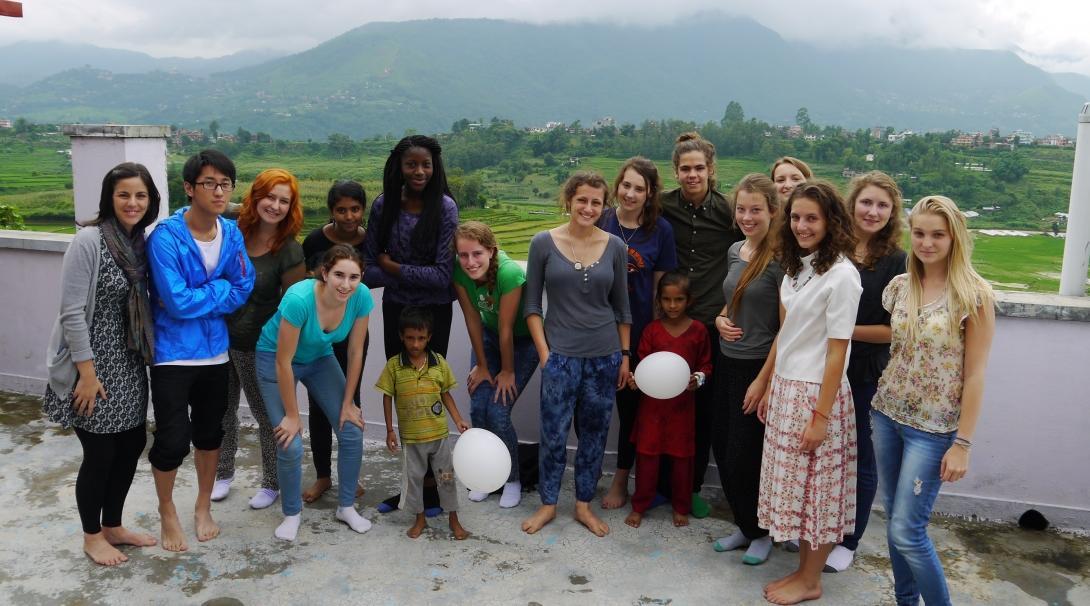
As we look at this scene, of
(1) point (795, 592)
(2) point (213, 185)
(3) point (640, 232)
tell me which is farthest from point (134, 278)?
(1) point (795, 592)

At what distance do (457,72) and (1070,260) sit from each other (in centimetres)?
2625

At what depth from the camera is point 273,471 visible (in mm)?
3281

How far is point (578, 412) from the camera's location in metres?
3.11

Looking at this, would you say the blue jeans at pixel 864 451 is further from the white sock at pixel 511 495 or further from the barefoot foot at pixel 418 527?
the barefoot foot at pixel 418 527

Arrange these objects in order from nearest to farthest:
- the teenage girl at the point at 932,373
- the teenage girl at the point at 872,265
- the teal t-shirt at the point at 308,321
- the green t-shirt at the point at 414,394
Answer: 1. the teenage girl at the point at 932,373
2. the teenage girl at the point at 872,265
3. the teal t-shirt at the point at 308,321
4. the green t-shirt at the point at 414,394

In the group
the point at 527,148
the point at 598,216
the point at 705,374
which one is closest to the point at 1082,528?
the point at 705,374

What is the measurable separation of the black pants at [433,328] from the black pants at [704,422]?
1.07 meters

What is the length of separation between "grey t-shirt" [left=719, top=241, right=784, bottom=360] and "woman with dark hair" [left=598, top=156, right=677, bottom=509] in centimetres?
37

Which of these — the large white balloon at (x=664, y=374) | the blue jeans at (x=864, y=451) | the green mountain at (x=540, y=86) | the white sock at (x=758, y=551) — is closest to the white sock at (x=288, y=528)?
the large white balloon at (x=664, y=374)

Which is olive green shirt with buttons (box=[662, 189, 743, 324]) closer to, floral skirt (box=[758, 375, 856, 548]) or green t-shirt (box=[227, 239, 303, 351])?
floral skirt (box=[758, 375, 856, 548])

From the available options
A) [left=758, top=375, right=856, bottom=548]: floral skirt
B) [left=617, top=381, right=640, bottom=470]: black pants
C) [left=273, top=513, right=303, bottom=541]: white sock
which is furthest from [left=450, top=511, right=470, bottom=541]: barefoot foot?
[left=758, top=375, right=856, bottom=548]: floral skirt

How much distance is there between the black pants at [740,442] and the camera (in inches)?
107

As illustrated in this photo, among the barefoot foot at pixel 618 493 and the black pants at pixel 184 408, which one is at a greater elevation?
the black pants at pixel 184 408

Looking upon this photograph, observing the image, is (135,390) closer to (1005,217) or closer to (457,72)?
(1005,217)
